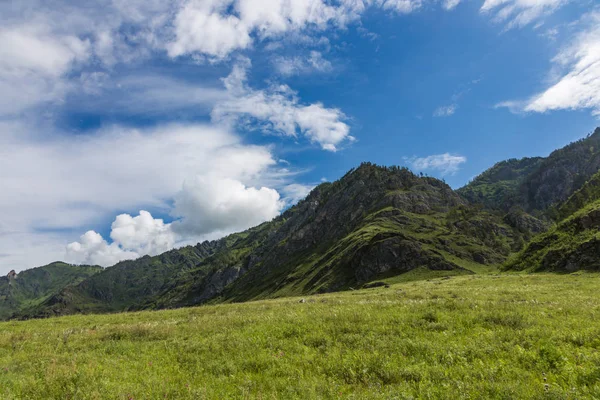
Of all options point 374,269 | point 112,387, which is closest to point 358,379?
point 112,387

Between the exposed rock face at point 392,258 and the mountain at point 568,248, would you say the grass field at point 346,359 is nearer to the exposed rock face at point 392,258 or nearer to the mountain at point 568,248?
the mountain at point 568,248

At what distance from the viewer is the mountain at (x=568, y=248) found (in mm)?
69188

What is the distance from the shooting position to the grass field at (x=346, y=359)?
9.80 metres

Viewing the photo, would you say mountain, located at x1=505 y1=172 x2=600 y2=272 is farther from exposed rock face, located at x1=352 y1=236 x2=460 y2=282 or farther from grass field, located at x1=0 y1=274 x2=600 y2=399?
grass field, located at x1=0 y1=274 x2=600 y2=399

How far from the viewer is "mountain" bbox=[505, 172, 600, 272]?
69.2 meters

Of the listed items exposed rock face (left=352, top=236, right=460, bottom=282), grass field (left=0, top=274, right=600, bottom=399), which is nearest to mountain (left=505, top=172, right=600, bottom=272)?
exposed rock face (left=352, top=236, right=460, bottom=282)

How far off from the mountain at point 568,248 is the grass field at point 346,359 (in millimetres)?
68051

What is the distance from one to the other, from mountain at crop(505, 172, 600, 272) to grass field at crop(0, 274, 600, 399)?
68051 millimetres

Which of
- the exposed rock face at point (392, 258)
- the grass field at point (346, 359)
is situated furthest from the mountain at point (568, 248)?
the grass field at point (346, 359)

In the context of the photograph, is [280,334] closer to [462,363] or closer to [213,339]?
[213,339]

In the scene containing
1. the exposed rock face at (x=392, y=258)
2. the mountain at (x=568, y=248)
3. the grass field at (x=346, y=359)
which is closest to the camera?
the grass field at (x=346, y=359)

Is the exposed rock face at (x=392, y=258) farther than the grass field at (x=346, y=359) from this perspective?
Yes

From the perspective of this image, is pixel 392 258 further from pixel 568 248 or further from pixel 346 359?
pixel 346 359

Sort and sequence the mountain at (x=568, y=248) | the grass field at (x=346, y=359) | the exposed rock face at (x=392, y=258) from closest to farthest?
the grass field at (x=346, y=359)
the mountain at (x=568, y=248)
the exposed rock face at (x=392, y=258)
